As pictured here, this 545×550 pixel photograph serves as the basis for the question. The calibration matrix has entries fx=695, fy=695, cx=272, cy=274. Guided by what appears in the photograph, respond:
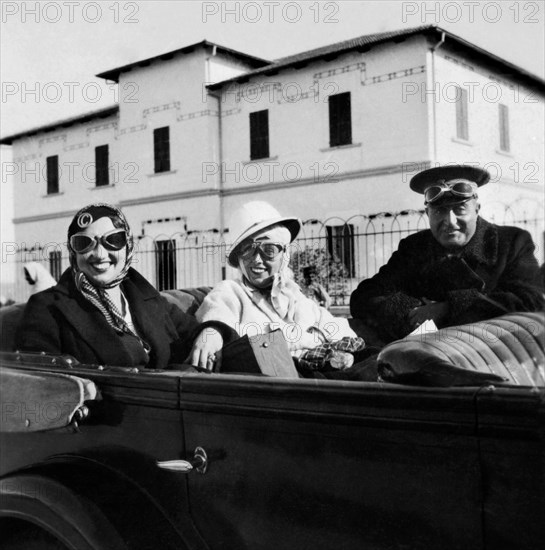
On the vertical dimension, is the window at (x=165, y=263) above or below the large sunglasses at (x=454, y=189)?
below

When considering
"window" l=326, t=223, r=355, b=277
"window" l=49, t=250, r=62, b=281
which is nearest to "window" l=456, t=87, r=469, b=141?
"window" l=326, t=223, r=355, b=277

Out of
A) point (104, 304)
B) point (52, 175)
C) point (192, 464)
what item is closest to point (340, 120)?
point (192, 464)

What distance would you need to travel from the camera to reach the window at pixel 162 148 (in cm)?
176

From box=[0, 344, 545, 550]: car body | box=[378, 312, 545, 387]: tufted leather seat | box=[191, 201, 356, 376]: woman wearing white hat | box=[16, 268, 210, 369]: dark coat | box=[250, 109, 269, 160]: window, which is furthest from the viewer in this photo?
box=[16, 268, 210, 369]: dark coat

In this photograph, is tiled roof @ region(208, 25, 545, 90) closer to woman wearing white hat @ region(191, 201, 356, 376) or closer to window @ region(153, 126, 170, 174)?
window @ region(153, 126, 170, 174)

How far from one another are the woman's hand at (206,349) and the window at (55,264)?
48cm

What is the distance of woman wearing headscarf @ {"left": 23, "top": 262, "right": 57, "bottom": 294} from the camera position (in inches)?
80.4

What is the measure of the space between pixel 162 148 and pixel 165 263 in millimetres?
319

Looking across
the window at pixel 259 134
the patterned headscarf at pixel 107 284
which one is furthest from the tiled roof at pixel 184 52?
the patterned headscarf at pixel 107 284

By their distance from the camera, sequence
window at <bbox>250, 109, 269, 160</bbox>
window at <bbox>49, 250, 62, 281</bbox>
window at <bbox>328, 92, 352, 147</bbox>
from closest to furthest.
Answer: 1. window at <bbox>328, 92, 352, 147</bbox>
2. window at <bbox>250, 109, 269, 160</bbox>
3. window at <bbox>49, 250, 62, 281</bbox>

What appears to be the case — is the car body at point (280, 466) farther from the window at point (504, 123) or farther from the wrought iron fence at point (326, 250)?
the window at point (504, 123)

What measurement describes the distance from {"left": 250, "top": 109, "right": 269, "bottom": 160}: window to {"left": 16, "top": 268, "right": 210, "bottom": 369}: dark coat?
550 mm

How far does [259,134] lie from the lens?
5.10 ft

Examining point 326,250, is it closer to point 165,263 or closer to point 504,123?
point 504,123
